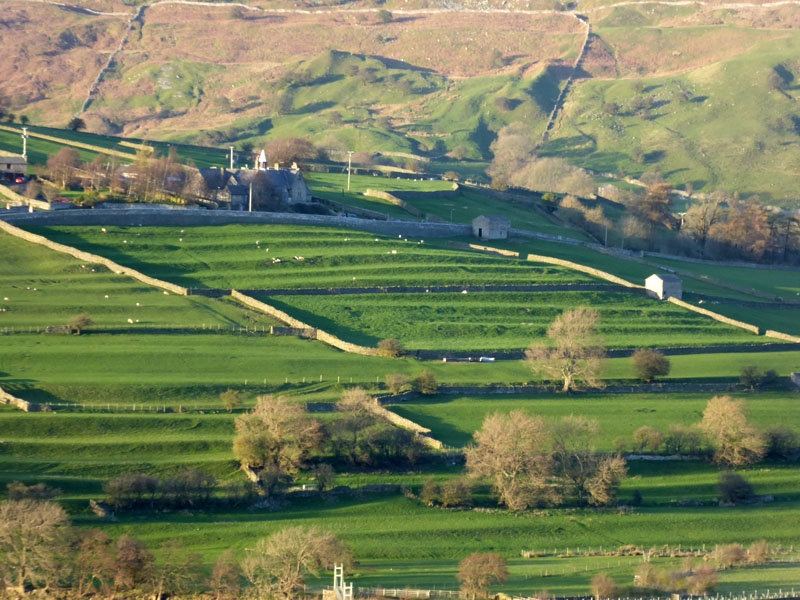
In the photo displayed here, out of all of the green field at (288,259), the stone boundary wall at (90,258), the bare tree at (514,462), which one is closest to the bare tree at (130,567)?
the bare tree at (514,462)

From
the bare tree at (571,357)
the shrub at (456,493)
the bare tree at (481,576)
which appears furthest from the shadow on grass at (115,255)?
the bare tree at (481,576)

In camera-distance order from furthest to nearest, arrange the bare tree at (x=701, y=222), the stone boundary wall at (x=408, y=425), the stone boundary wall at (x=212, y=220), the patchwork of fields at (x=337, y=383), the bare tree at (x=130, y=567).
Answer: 1. the bare tree at (x=701, y=222)
2. the stone boundary wall at (x=212, y=220)
3. the stone boundary wall at (x=408, y=425)
4. the patchwork of fields at (x=337, y=383)
5. the bare tree at (x=130, y=567)

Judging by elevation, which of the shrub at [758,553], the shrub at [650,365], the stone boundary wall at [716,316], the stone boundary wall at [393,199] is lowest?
the shrub at [758,553]

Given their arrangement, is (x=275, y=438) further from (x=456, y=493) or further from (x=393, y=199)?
(x=393, y=199)

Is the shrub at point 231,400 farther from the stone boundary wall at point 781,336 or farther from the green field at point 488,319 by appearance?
the stone boundary wall at point 781,336

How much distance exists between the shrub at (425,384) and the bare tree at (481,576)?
2556cm

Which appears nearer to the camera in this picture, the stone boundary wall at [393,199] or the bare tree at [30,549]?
the bare tree at [30,549]

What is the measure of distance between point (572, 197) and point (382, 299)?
188ft

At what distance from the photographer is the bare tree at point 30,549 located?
48250 mm

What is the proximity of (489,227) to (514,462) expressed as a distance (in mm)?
58848

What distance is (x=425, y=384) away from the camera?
7488cm

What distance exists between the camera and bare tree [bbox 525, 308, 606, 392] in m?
78.5

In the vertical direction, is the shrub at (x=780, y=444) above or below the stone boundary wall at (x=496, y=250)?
below

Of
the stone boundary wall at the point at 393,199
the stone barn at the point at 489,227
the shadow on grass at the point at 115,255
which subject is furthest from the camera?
the stone boundary wall at the point at 393,199
